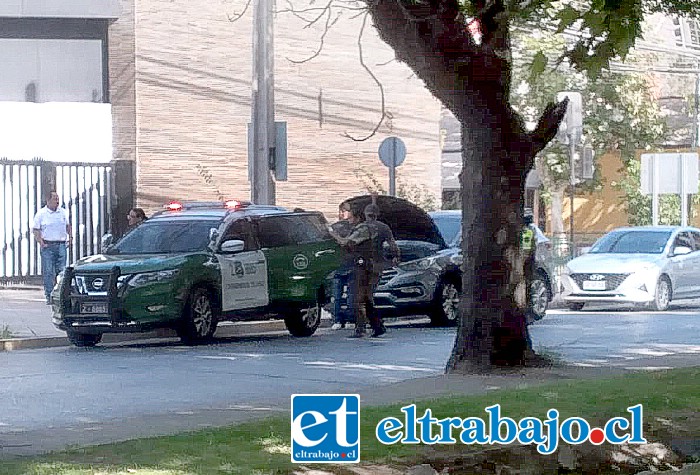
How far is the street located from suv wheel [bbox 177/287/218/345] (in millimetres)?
241

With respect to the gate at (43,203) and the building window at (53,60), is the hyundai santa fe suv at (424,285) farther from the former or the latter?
the building window at (53,60)

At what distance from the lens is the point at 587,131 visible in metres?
42.2

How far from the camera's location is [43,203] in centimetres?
2809

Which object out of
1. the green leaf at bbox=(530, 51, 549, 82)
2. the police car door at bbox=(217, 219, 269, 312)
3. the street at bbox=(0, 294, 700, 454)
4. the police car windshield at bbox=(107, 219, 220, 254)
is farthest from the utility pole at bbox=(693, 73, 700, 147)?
the green leaf at bbox=(530, 51, 549, 82)

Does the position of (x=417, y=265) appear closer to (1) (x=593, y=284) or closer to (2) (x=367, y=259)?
(2) (x=367, y=259)

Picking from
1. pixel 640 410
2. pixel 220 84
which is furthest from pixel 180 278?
pixel 220 84

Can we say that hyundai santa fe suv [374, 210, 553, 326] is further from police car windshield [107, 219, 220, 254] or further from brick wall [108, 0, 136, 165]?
brick wall [108, 0, 136, 165]

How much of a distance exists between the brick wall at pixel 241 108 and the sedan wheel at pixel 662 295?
7.07m

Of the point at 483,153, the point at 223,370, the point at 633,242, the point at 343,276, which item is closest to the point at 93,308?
the point at 223,370

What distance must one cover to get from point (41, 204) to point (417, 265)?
9864mm

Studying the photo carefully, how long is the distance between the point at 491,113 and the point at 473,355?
2404mm

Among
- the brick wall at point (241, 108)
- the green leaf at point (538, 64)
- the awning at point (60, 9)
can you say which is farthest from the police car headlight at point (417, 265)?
the green leaf at point (538, 64)

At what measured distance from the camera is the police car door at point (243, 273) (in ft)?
61.8

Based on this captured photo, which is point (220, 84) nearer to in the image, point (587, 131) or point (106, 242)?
point (106, 242)
